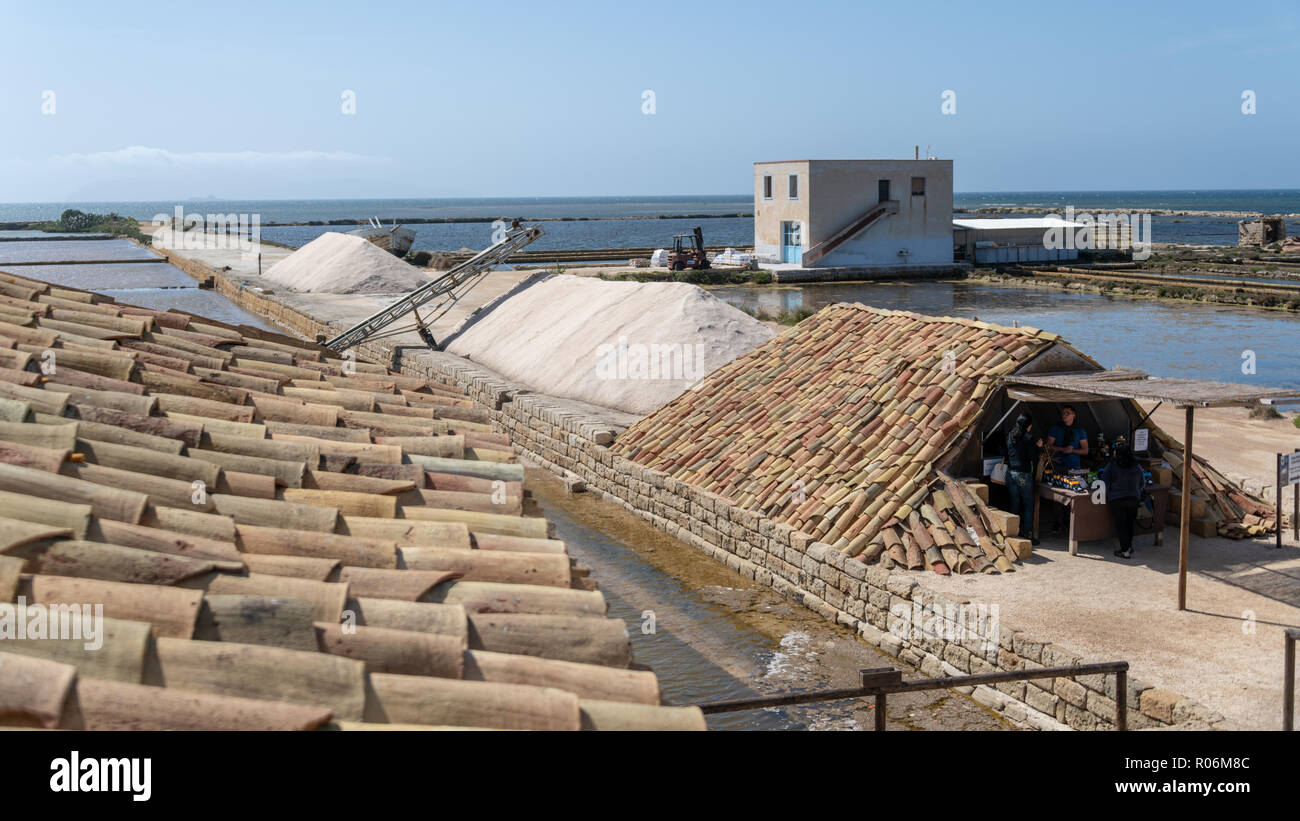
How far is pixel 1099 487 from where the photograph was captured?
31.1 feet

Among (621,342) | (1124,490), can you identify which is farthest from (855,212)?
(1124,490)

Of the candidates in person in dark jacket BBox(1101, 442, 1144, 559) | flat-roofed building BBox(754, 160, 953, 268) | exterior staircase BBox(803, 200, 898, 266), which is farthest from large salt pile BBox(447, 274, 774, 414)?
flat-roofed building BBox(754, 160, 953, 268)

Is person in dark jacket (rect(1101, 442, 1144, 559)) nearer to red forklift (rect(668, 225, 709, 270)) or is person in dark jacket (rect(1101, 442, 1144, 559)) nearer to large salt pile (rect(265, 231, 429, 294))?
large salt pile (rect(265, 231, 429, 294))

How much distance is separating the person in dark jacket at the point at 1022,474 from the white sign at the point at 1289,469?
192 centimetres

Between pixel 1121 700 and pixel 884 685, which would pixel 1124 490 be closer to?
pixel 1121 700

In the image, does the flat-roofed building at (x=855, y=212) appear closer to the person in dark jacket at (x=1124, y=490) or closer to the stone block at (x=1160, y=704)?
the person in dark jacket at (x=1124, y=490)

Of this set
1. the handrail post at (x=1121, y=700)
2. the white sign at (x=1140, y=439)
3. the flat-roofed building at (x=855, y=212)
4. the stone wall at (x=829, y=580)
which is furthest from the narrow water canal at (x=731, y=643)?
the flat-roofed building at (x=855, y=212)

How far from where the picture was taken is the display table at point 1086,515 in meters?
9.51

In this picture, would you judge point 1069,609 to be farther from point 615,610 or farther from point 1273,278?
point 1273,278

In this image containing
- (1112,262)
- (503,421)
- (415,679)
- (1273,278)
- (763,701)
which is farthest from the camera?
(1112,262)

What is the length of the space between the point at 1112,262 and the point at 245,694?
57.3 m
